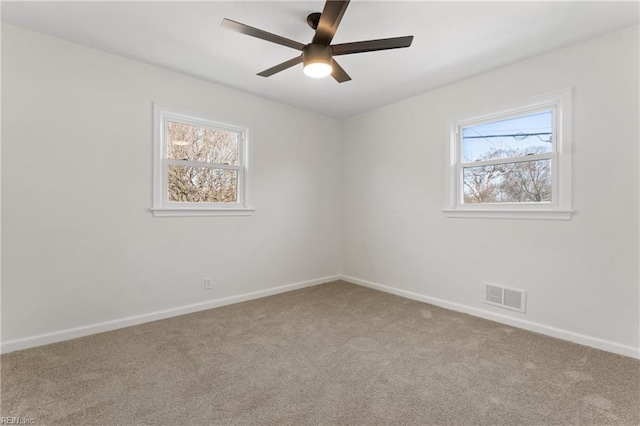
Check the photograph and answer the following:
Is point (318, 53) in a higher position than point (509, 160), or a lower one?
higher

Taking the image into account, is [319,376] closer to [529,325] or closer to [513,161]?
[529,325]

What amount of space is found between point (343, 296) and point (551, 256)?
224 cm

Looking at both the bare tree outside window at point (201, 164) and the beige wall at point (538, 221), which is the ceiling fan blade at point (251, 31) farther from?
the beige wall at point (538, 221)

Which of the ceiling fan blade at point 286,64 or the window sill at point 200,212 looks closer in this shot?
the ceiling fan blade at point 286,64

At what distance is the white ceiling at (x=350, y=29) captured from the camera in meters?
2.18

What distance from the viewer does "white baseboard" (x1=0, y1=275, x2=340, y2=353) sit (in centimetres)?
245

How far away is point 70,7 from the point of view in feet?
7.27

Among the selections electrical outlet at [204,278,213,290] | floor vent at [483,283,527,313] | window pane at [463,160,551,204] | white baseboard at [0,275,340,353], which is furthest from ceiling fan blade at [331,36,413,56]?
white baseboard at [0,275,340,353]

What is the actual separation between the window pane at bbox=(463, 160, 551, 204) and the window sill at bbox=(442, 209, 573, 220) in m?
0.14

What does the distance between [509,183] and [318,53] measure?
231 centimetres

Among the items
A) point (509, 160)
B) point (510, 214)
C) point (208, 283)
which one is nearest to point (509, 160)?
point (509, 160)

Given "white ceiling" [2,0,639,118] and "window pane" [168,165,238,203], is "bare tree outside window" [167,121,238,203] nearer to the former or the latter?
"window pane" [168,165,238,203]

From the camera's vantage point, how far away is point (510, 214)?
3023 mm

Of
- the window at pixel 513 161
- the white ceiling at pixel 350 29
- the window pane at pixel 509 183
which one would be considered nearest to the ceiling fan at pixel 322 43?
the white ceiling at pixel 350 29
